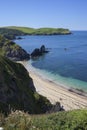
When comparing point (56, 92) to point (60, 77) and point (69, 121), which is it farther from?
point (69, 121)

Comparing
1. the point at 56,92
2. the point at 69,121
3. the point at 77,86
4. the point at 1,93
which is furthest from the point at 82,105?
the point at 69,121

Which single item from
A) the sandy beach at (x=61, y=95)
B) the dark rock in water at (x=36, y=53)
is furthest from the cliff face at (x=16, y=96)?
the dark rock in water at (x=36, y=53)

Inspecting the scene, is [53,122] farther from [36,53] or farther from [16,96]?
[36,53]

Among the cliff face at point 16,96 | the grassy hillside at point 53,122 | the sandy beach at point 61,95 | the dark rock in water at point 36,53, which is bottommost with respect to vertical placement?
the dark rock in water at point 36,53

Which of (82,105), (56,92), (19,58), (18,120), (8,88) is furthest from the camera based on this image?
(19,58)

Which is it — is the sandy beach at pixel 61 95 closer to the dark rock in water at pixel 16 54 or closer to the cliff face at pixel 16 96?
the cliff face at pixel 16 96

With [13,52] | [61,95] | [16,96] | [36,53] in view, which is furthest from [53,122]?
[36,53]

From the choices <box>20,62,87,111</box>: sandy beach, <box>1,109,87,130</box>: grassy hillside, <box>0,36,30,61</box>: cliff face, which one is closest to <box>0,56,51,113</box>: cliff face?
<box>20,62,87,111</box>: sandy beach

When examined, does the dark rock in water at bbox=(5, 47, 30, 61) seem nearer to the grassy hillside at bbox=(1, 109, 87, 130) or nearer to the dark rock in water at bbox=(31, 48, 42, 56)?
the dark rock in water at bbox=(31, 48, 42, 56)
